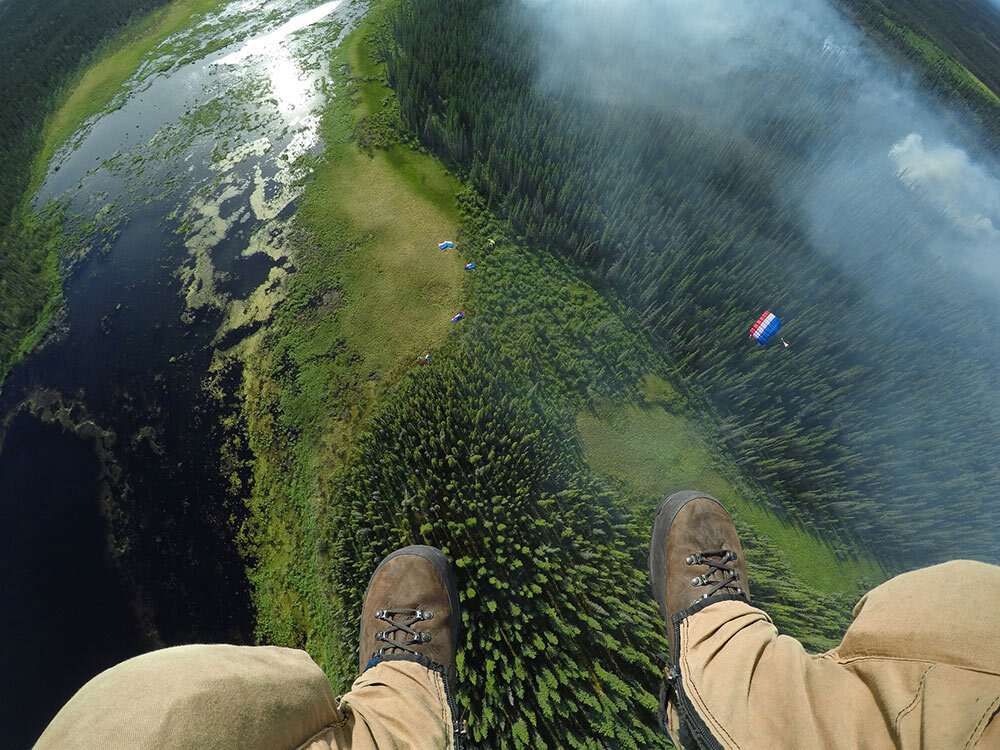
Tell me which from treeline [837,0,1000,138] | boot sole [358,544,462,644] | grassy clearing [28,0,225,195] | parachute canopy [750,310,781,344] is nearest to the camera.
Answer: boot sole [358,544,462,644]

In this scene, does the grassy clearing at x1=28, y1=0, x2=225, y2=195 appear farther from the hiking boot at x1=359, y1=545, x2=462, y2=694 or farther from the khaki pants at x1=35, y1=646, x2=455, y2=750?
the khaki pants at x1=35, y1=646, x2=455, y2=750

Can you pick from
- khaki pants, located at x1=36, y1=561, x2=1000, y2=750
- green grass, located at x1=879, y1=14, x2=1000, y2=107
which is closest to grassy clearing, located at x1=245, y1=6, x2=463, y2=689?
khaki pants, located at x1=36, y1=561, x2=1000, y2=750

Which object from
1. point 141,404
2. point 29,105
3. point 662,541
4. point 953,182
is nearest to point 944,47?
point 953,182

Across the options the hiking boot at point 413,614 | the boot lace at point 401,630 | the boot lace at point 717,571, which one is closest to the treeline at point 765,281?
the boot lace at point 717,571

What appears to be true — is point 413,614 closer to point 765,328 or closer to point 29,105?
point 765,328

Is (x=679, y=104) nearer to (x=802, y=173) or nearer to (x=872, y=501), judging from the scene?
(x=802, y=173)

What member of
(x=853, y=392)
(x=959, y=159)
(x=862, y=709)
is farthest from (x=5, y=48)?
(x=959, y=159)
